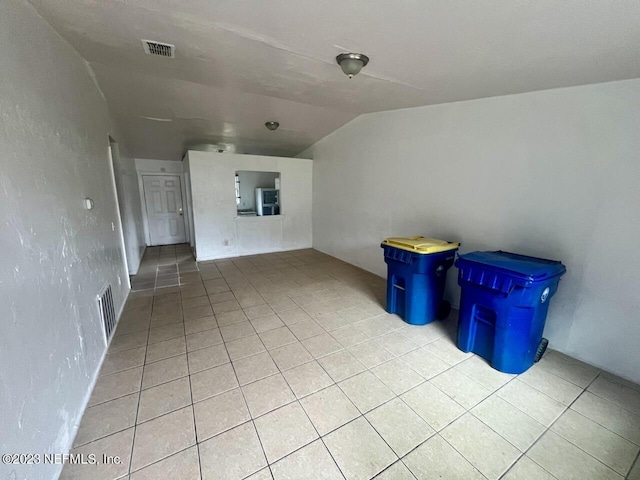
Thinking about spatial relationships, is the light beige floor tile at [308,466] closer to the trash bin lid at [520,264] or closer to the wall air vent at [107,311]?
the trash bin lid at [520,264]

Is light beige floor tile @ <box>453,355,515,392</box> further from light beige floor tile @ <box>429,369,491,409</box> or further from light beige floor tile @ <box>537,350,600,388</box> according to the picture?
light beige floor tile @ <box>537,350,600,388</box>

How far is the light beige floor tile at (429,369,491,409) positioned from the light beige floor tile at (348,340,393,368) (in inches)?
16.7

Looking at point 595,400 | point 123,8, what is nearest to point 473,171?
point 595,400

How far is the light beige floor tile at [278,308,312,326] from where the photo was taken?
2898 mm

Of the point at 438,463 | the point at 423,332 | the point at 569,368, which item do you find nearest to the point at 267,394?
the point at 438,463

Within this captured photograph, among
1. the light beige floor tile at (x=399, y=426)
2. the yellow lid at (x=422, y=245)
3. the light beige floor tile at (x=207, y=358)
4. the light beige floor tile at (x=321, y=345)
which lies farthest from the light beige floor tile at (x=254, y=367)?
the yellow lid at (x=422, y=245)

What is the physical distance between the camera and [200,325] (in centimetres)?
281

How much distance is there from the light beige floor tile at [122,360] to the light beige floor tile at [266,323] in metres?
1.02

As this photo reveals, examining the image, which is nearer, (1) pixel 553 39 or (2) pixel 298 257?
(1) pixel 553 39

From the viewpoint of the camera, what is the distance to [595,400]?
1.83 meters

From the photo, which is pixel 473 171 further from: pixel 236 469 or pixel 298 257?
pixel 298 257

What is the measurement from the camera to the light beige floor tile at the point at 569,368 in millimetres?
2023

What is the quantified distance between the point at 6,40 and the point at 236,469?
7.92 feet

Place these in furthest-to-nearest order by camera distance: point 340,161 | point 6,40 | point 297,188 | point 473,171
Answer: point 297,188 < point 340,161 < point 473,171 < point 6,40
